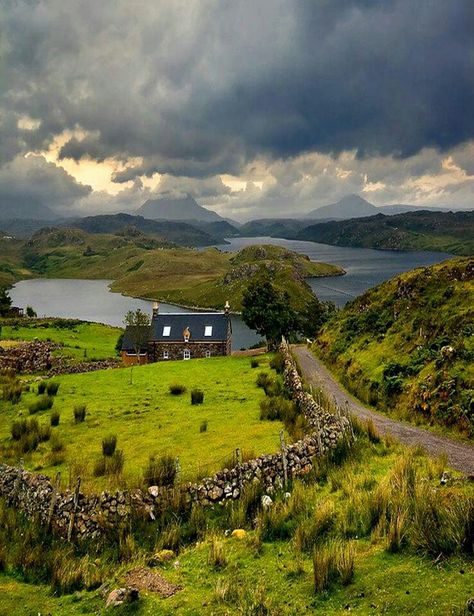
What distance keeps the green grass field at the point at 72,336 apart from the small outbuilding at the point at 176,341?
376 centimetres

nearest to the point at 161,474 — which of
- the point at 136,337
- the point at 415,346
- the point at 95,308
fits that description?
the point at 415,346

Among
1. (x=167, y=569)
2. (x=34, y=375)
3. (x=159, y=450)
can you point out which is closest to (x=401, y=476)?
(x=167, y=569)

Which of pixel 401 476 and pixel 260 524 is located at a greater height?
pixel 401 476

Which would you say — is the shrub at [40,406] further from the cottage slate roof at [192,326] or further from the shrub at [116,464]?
the cottage slate roof at [192,326]

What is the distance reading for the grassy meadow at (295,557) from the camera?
7785 millimetres

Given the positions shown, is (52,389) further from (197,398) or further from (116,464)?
(116,464)

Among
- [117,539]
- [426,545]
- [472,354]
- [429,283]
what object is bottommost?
[117,539]

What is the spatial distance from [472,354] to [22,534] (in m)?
19.7

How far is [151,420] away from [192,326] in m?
32.4

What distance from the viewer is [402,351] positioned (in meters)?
28.9

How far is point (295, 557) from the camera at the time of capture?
9484mm

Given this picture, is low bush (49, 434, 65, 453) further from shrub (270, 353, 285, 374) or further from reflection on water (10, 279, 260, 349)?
reflection on water (10, 279, 260, 349)

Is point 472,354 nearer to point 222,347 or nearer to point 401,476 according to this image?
point 401,476

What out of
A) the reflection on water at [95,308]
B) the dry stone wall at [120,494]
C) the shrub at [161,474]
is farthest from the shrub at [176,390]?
the reflection on water at [95,308]
